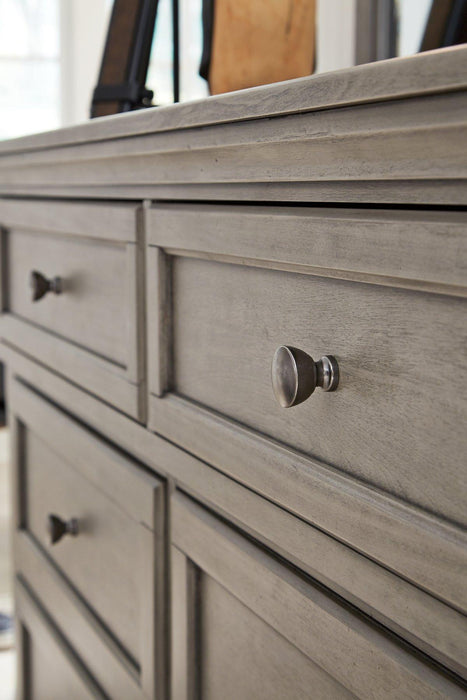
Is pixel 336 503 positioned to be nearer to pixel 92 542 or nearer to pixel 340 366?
pixel 340 366

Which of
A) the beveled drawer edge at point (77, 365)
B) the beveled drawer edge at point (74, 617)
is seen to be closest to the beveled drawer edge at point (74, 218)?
the beveled drawer edge at point (77, 365)

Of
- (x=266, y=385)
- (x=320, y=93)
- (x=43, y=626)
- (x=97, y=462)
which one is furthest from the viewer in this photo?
(x=43, y=626)

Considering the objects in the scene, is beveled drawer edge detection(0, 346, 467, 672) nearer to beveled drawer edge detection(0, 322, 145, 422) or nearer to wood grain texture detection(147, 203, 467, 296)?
beveled drawer edge detection(0, 322, 145, 422)

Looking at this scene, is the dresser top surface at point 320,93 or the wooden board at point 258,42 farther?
the wooden board at point 258,42

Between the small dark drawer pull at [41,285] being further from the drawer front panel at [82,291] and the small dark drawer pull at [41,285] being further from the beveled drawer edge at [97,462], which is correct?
the beveled drawer edge at [97,462]

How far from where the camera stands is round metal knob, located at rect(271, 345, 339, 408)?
14.8 inches

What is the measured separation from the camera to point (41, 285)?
729 mm

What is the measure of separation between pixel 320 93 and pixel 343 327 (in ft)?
0.35

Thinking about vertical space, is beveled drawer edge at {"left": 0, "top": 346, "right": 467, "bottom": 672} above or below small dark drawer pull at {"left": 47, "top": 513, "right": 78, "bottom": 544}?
above

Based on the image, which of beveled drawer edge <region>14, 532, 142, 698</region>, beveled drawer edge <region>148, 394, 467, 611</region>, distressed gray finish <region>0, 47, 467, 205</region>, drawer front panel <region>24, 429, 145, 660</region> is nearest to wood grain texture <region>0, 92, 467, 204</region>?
distressed gray finish <region>0, 47, 467, 205</region>

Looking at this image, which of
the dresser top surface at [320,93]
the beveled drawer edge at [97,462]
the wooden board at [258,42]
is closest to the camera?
the dresser top surface at [320,93]

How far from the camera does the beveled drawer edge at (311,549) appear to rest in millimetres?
337

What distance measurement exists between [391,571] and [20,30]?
2091 mm

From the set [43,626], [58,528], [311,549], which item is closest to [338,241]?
[311,549]
